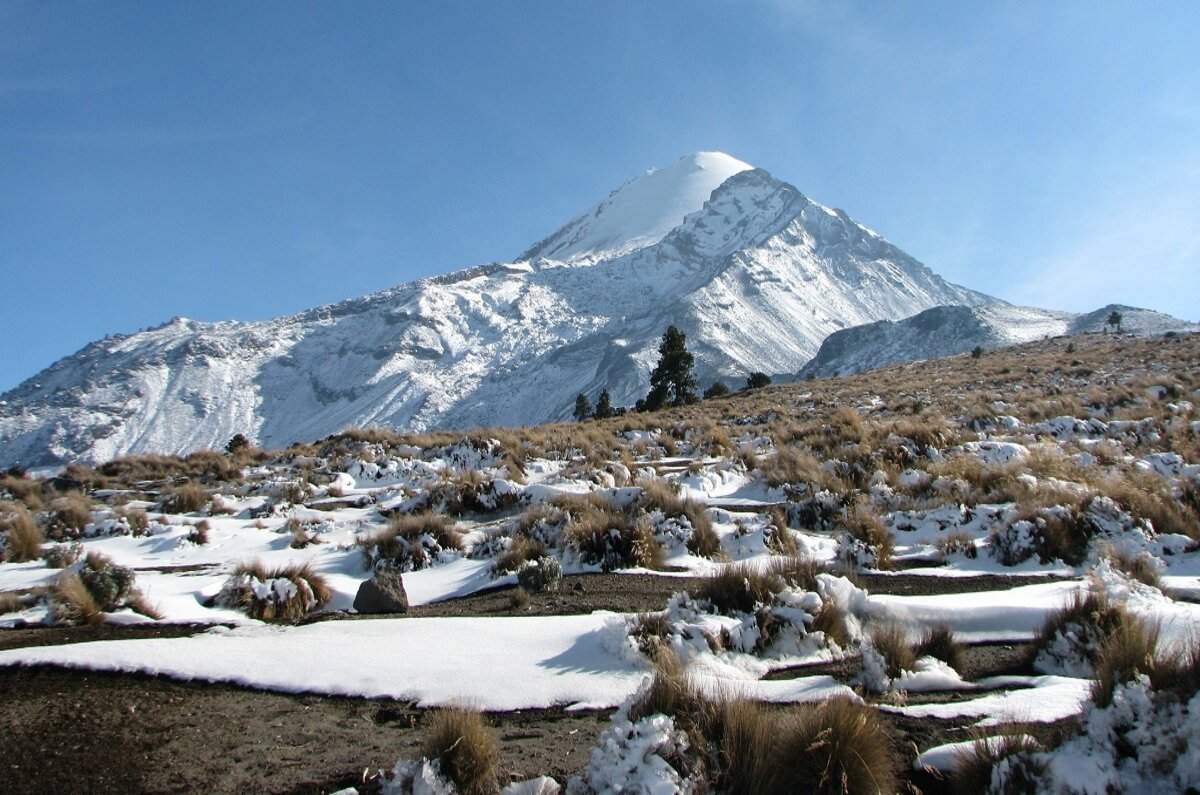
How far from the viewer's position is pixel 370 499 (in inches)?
547

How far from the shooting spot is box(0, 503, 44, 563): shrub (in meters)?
9.61

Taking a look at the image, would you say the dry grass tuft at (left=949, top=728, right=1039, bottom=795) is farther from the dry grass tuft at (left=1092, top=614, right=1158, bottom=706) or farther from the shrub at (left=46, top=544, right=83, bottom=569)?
the shrub at (left=46, top=544, right=83, bottom=569)

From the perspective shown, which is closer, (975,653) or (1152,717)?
(1152,717)

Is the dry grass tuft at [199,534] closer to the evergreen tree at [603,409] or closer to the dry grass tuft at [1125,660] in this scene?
the dry grass tuft at [1125,660]

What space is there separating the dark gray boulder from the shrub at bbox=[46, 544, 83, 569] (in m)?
4.16

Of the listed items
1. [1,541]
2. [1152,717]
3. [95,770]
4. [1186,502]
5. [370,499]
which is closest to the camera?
[1152,717]

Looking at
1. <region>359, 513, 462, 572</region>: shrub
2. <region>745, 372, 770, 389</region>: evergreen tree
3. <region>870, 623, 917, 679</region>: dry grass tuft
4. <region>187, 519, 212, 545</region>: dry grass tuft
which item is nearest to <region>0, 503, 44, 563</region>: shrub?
<region>187, 519, 212, 545</region>: dry grass tuft

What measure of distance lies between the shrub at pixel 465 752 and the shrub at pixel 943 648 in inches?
114

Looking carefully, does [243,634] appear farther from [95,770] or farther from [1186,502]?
[1186,502]

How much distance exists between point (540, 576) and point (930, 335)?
192 m

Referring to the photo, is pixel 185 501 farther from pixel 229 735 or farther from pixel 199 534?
pixel 229 735

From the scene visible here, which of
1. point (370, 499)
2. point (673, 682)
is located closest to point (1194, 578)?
point (673, 682)

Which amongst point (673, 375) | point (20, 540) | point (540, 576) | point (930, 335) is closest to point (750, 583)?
point (540, 576)

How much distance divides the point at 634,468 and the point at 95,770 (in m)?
12.3
